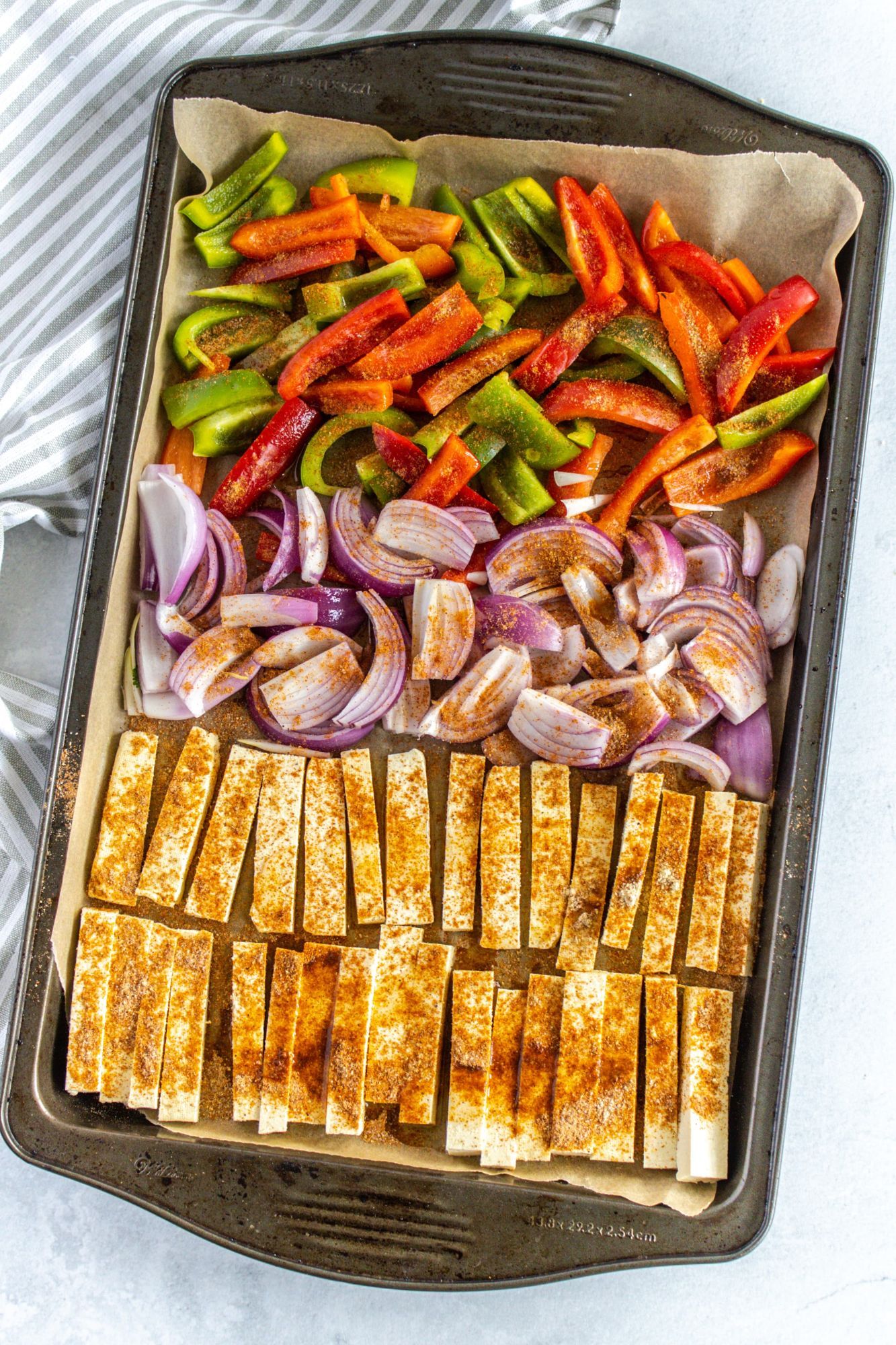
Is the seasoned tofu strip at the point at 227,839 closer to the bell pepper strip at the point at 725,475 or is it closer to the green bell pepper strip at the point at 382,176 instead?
the bell pepper strip at the point at 725,475

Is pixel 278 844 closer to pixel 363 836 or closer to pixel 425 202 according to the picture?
pixel 363 836

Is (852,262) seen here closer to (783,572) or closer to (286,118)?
(783,572)

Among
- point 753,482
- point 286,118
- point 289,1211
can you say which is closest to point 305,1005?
point 289,1211

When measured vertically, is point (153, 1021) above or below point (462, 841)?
below

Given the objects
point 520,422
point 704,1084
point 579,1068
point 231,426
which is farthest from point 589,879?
point 231,426

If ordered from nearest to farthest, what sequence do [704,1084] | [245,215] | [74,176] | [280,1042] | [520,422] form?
[704,1084] → [280,1042] → [520,422] → [245,215] → [74,176]

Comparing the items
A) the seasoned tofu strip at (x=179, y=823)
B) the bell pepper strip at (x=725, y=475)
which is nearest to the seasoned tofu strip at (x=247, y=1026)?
the seasoned tofu strip at (x=179, y=823)
